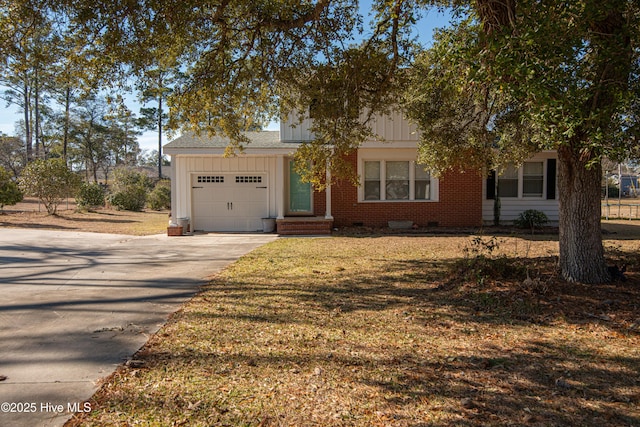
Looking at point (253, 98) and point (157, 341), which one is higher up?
point (253, 98)

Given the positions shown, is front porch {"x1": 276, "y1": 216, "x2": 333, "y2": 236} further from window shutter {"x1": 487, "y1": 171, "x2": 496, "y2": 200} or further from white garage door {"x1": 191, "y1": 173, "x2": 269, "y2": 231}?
window shutter {"x1": 487, "y1": 171, "x2": 496, "y2": 200}

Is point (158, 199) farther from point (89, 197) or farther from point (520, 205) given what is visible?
point (520, 205)

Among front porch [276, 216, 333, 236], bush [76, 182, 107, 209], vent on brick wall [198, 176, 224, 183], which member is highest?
vent on brick wall [198, 176, 224, 183]

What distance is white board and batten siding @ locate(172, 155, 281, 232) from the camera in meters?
16.2

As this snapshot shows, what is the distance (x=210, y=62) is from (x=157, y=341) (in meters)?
6.16

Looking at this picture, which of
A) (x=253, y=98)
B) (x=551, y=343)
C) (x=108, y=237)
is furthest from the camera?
(x=108, y=237)

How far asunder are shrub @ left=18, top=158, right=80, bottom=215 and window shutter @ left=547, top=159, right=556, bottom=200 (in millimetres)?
21725

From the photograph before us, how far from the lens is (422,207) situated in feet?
54.0

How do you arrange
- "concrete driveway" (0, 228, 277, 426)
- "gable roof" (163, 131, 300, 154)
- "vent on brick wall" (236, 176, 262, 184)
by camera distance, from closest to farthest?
"concrete driveway" (0, 228, 277, 426) → "gable roof" (163, 131, 300, 154) → "vent on brick wall" (236, 176, 262, 184)

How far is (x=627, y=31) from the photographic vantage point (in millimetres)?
4977

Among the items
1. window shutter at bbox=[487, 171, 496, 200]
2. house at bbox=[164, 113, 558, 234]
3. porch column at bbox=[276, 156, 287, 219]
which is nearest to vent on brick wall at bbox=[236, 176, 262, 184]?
house at bbox=[164, 113, 558, 234]

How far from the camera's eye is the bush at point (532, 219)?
1608cm

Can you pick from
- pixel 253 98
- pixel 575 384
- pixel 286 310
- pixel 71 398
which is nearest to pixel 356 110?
pixel 253 98

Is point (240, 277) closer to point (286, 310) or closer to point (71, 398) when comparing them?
point (286, 310)
